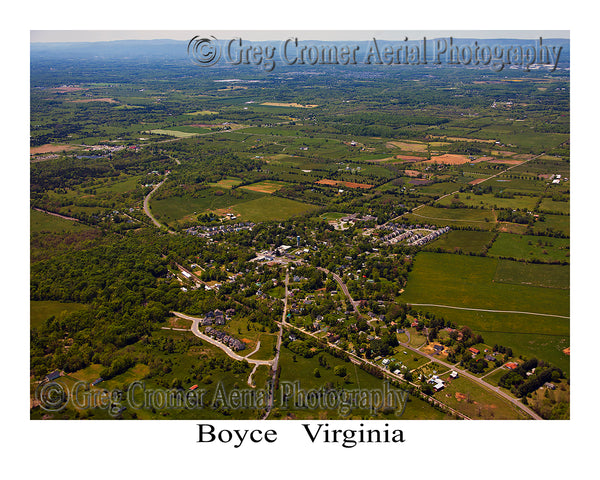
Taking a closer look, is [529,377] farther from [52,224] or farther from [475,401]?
[52,224]

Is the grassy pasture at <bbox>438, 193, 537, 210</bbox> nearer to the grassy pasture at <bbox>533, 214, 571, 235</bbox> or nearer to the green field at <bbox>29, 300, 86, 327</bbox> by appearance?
the grassy pasture at <bbox>533, 214, 571, 235</bbox>

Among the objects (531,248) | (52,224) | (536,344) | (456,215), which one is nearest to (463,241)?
(531,248)

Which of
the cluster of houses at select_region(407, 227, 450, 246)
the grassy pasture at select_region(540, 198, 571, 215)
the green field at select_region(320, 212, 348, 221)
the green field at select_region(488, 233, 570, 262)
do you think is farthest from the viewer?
the green field at select_region(320, 212, 348, 221)

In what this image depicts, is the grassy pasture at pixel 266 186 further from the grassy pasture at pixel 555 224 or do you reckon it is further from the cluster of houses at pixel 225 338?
the cluster of houses at pixel 225 338

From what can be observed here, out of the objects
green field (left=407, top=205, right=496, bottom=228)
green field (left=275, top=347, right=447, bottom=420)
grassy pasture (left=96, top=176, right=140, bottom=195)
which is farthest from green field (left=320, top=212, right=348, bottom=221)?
green field (left=275, top=347, right=447, bottom=420)

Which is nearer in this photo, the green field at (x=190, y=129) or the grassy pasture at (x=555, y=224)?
the grassy pasture at (x=555, y=224)

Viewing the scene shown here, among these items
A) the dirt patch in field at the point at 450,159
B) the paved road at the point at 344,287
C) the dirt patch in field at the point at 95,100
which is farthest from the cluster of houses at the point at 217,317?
the dirt patch in field at the point at 95,100

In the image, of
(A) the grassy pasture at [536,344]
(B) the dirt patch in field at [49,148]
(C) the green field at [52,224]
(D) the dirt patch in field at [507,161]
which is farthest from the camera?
(B) the dirt patch in field at [49,148]
